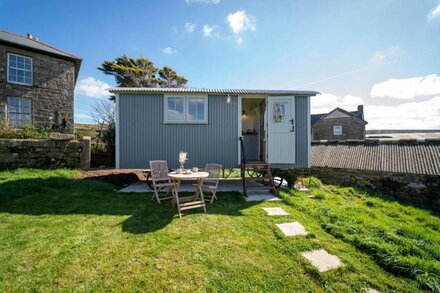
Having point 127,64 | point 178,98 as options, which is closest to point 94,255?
point 178,98

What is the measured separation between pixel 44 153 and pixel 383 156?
13665 millimetres

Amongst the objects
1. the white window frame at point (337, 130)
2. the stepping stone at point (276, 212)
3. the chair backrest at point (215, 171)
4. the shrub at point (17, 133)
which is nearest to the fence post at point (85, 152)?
the shrub at point (17, 133)

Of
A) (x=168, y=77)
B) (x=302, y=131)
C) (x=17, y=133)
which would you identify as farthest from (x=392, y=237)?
(x=168, y=77)

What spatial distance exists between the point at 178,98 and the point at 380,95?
2193 cm

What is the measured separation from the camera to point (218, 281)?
87.2 inches

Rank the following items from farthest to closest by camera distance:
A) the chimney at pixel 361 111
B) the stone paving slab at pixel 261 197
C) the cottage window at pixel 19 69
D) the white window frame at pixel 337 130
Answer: the chimney at pixel 361 111 < the white window frame at pixel 337 130 < the cottage window at pixel 19 69 < the stone paving slab at pixel 261 197

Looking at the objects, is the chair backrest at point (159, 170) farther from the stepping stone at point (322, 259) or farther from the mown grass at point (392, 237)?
the stepping stone at point (322, 259)

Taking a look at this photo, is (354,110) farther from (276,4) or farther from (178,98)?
(178,98)

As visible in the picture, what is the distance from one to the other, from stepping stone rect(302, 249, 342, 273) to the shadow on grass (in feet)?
5.68

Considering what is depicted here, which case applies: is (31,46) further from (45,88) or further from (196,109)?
(196,109)

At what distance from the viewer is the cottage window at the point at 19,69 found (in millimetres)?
11773

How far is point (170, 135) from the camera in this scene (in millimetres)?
6512

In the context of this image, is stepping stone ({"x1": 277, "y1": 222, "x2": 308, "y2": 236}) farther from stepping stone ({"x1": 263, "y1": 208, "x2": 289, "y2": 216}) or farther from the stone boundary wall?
the stone boundary wall

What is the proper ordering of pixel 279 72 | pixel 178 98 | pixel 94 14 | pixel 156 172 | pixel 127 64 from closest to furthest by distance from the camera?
pixel 156 172 → pixel 178 98 → pixel 94 14 → pixel 279 72 → pixel 127 64
